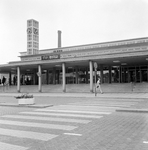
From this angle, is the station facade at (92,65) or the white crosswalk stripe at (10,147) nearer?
the white crosswalk stripe at (10,147)

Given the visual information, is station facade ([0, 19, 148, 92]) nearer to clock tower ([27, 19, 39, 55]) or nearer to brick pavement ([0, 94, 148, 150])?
brick pavement ([0, 94, 148, 150])

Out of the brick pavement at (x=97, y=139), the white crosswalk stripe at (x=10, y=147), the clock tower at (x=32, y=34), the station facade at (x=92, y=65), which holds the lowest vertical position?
the white crosswalk stripe at (x=10, y=147)

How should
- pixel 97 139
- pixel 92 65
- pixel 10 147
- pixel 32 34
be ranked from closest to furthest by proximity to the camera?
pixel 10 147 → pixel 97 139 → pixel 92 65 → pixel 32 34

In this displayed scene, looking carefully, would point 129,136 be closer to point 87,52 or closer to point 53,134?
point 53,134

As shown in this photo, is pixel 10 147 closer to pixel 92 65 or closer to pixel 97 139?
pixel 97 139

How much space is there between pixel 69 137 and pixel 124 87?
24710 millimetres

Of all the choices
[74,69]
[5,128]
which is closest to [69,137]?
[5,128]

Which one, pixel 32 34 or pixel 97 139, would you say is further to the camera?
pixel 32 34

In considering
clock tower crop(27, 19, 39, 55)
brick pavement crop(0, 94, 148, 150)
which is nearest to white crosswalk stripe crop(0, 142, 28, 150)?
brick pavement crop(0, 94, 148, 150)

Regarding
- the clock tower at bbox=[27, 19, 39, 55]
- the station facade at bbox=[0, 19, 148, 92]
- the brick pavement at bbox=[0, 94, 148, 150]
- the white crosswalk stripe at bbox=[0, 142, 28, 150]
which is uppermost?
the clock tower at bbox=[27, 19, 39, 55]

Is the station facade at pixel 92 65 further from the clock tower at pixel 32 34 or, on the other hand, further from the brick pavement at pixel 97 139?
the clock tower at pixel 32 34

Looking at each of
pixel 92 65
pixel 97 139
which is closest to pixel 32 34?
pixel 92 65

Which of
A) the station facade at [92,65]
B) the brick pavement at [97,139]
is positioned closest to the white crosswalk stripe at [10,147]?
the brick pavement at [97,139]

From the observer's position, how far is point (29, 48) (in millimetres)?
74312
